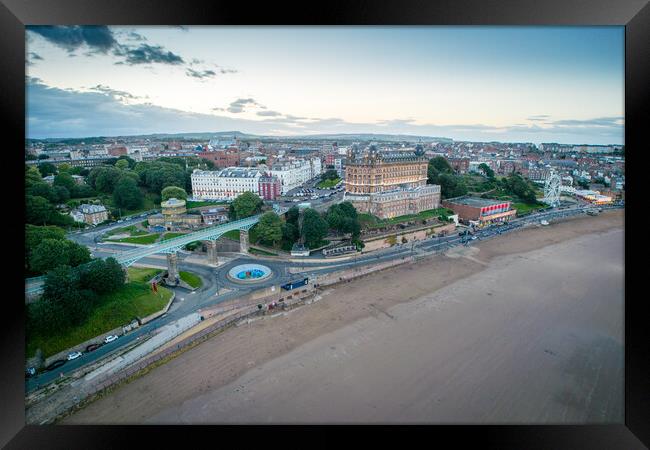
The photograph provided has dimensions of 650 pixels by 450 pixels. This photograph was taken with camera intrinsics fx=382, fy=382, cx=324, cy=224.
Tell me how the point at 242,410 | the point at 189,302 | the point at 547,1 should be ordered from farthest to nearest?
the point at 189,302, the point at 242,410, the point at 547,1

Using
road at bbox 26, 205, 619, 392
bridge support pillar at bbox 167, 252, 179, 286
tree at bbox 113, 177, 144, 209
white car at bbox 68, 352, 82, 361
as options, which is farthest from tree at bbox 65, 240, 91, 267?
tree at bbox 113, 177, 144, 209

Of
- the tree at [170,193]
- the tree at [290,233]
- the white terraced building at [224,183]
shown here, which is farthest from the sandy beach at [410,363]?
the tree at [170,193]

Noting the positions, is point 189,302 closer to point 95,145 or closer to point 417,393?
point 417,393

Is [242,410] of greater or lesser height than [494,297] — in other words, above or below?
below

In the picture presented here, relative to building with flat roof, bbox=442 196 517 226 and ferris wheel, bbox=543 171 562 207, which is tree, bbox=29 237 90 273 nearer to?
building with flat roof, bbox=442 196 517 226

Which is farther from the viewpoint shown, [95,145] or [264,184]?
[95,145]
